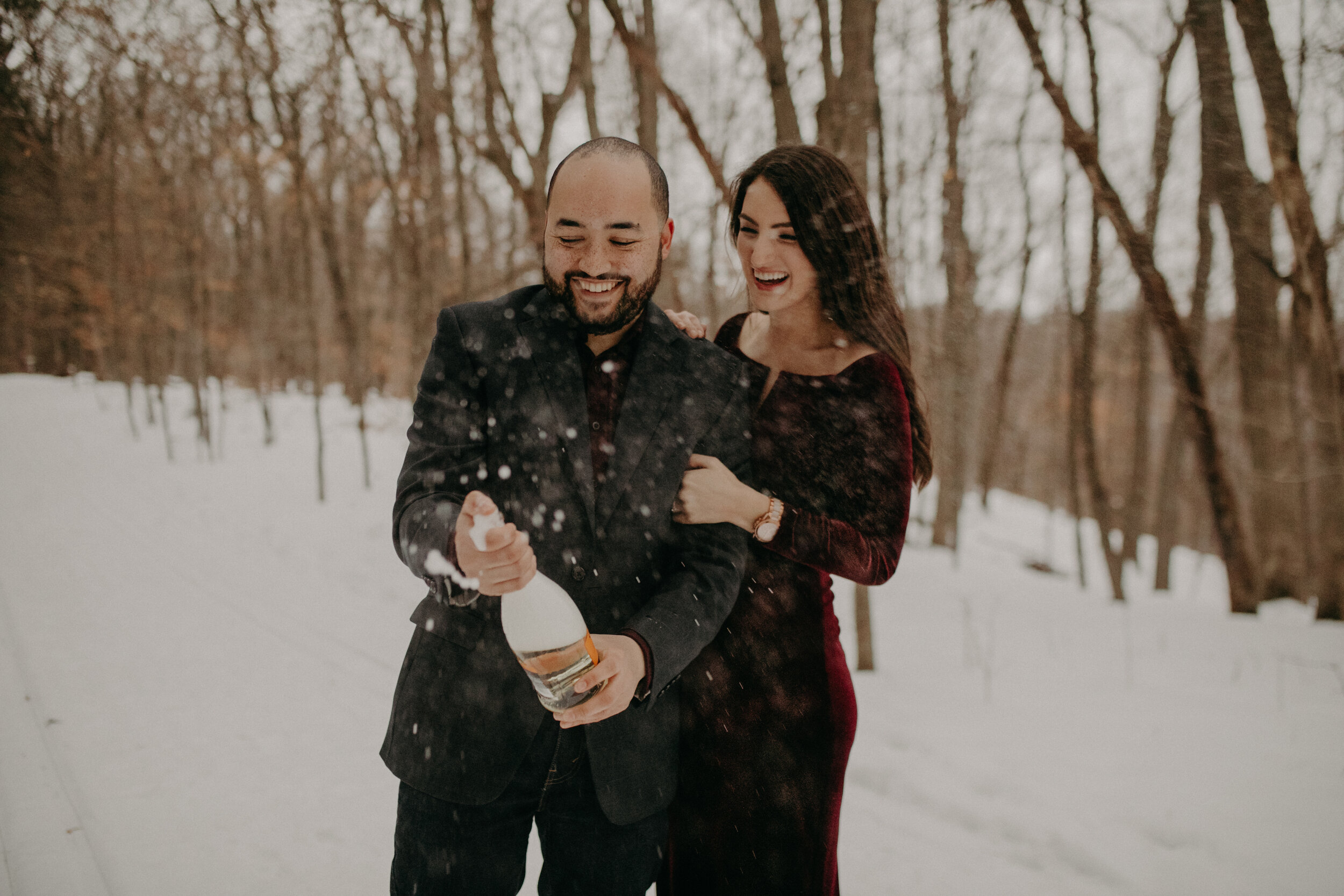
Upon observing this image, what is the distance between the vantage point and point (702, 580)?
139cm

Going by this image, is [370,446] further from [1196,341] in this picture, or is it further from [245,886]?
[1196,341]

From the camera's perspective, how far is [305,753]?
319cm

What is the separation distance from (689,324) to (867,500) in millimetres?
684

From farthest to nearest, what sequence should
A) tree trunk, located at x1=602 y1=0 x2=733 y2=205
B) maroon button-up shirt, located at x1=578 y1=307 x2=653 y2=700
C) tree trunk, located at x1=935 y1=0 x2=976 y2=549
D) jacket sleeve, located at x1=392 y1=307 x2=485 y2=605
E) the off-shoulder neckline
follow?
tree trunk, located at x1=935 y1=0 x2=976 y2=549 → tree trunk, located at x1=602 y1=0 x2=733 y2=205 → the off-shoulder neckline → maroon button-up shirt, located at x1=578 y1=307 x2=653 y2=700 → jacket sleeve, located at x1=392 y1=307 x2=485 y2=605

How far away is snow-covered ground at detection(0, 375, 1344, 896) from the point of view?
99.3 inches

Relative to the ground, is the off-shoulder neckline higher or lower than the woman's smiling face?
lower

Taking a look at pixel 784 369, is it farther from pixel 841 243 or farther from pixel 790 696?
pixel 790 696

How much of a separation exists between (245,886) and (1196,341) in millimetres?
10986

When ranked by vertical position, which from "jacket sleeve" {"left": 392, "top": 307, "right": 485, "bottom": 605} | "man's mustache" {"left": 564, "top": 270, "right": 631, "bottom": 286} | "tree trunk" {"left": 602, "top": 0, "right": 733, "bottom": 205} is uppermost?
"tree trunk" {"left": 602, "top": 0, "right": 733, "bottom": 205}

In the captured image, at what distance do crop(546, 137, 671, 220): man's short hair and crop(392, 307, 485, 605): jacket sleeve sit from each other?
1.21 feet

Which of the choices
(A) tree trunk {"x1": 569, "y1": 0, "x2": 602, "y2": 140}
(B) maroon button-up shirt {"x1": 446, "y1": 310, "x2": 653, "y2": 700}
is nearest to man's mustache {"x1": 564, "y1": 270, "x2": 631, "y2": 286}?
(B) maroon button-up shirt {"x1": 446, "y1": 310, "x2": 653, "y2": 700}

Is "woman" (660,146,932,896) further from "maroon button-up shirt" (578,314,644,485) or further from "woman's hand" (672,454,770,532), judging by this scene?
"maroon button-up shirt" (578,314,644,485)

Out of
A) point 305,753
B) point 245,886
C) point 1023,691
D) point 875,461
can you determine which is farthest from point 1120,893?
point 305,753

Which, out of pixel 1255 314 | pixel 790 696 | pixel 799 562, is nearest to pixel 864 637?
pixel 790 696
